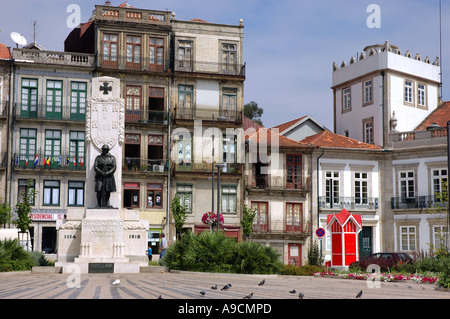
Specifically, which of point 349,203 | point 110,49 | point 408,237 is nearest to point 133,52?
point 110,49

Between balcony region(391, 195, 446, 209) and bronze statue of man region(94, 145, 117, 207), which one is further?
balcony region(391, 195, 446, 209)

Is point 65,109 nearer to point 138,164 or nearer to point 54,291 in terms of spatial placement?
point 138,164

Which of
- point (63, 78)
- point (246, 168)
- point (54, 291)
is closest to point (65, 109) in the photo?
point (63, 78)

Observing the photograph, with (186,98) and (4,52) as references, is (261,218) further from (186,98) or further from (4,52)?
(4,52)

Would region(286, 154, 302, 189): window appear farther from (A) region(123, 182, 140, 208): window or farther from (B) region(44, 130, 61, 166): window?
(B) region(44, 130, 61, 166): window

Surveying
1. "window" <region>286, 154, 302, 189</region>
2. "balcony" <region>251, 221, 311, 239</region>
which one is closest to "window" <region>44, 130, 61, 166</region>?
"balcony" <region>251, 221, 311, 239</region>

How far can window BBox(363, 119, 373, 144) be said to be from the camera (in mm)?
54438

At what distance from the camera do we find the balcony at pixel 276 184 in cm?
5112

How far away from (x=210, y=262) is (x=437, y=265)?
8.48 meters

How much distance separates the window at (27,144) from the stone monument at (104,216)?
19.8 m

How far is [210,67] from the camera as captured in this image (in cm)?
5172

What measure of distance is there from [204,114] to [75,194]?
10.0 m

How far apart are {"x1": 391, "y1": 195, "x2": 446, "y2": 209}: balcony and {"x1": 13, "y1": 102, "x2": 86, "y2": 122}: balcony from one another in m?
21.8
